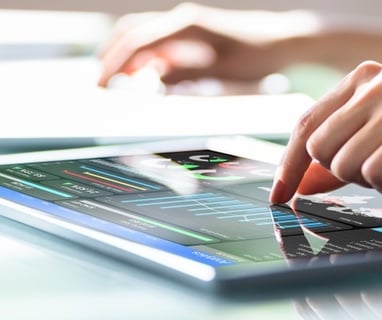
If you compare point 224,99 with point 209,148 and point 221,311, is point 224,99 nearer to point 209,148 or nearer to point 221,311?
point 209,148

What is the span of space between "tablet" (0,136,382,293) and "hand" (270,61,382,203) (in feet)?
0.06

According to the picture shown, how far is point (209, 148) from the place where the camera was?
99 cm

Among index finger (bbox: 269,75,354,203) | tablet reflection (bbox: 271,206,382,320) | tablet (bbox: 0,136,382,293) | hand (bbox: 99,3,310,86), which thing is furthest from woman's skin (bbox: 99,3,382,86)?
tablet reflection (bbox: 271,206,382,320)

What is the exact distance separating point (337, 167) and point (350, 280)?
0.18 m

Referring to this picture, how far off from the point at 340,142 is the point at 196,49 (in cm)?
93

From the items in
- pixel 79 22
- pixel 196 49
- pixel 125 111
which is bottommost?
pixel 125 111

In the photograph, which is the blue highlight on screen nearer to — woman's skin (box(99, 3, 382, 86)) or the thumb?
the thumb

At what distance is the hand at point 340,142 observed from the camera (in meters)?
0.74

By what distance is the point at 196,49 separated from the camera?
1.67 metres

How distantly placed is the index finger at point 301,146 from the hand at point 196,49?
0.73 m

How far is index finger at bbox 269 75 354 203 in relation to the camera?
0.75 metres

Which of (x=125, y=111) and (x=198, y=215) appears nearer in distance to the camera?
(x=198, y=215)

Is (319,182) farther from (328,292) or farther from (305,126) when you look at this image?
(328,292)

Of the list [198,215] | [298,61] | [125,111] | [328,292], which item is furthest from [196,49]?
[328,292]
